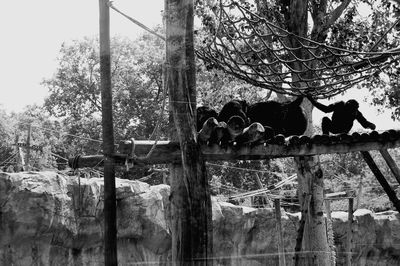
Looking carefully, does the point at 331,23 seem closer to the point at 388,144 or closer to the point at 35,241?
the point at 388,144

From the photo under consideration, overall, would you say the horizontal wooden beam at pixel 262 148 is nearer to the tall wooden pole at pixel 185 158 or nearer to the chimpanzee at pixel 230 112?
the tall wooden pole at pixel 185 158

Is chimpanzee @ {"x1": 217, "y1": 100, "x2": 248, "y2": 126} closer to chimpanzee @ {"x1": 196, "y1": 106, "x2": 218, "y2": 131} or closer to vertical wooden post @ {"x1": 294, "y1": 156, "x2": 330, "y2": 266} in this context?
chimpanzee @ {"x1": 196, "y1": 106, "x2": 218, "y2": 131}

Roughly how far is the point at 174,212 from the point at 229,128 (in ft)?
3.06

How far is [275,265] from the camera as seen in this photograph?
17.1 meters

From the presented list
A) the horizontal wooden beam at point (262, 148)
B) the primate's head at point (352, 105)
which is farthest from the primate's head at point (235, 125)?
the primate's head at point (352, 105)

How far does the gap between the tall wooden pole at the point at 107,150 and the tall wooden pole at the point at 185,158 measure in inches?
24.4

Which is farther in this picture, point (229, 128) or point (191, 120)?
point (229, 128)

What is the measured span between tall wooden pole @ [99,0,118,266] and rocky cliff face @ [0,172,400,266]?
527 centimetres

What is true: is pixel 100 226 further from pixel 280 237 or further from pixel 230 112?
pixel 230 112

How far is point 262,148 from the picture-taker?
19.0ft

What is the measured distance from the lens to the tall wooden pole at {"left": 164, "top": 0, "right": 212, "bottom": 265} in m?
4.98

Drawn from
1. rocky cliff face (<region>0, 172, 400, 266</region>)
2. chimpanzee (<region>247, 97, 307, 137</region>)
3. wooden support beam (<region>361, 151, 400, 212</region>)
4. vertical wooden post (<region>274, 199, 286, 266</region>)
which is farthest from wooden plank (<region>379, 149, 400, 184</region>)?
rocky cliff face (<region>0, 172, 400, 266</region>)

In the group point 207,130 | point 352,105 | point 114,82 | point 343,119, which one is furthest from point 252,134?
point 114,82

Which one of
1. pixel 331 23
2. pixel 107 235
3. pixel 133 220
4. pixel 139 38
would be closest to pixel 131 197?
pixel 133 220
